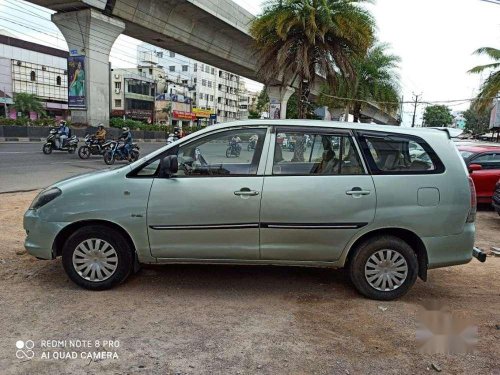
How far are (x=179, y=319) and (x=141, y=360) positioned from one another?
633mm

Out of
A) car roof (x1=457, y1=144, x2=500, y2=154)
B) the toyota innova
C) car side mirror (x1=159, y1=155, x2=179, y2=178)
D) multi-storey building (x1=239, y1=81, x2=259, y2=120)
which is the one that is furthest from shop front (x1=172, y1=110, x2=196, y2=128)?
car side mirror (x1=159, y1=155, x2=179, y2=178)

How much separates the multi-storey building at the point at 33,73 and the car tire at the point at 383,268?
2104 inches

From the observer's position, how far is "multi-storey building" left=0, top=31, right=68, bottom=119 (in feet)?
164

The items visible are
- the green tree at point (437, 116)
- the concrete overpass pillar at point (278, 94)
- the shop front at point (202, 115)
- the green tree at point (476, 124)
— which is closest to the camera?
the concrete overpass pillar at point (278, 94)

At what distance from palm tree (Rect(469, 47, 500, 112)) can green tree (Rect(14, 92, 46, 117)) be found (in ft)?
152

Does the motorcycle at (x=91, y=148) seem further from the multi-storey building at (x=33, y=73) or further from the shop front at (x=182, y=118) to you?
the shop front at (x=182, y=118)

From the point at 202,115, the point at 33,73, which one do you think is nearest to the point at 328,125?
the point at 33,73

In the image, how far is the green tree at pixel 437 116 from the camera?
90.9 m

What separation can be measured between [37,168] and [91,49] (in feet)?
35.1

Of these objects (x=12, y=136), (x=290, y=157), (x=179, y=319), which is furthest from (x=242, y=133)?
(x=12, y=136)

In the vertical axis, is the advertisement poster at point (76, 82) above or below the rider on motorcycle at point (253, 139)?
above

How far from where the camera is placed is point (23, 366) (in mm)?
2725

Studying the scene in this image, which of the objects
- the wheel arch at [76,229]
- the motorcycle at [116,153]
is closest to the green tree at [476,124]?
the motorcycle at [116,153]

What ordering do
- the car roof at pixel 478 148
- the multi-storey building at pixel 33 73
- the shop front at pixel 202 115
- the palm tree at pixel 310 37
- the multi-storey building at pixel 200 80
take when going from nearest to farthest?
the car roof at pixel 478 148
the palm tree at pixel 310 37
the multi-storey building at pixel 33 73
the shop front at pixel 202 115
the multi-storey building at pixel 200 80
